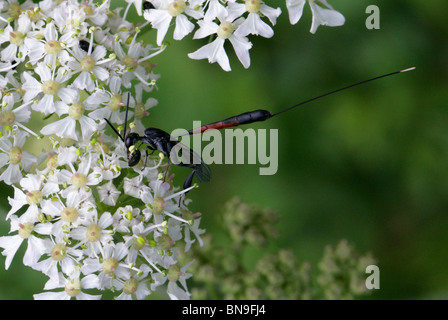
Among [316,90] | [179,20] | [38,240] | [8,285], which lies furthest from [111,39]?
[316,90]

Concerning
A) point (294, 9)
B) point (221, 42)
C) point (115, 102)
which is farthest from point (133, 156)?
point (294, 9)

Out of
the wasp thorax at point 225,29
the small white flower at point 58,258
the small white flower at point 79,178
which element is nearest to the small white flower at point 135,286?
the small white flower at point 58,258

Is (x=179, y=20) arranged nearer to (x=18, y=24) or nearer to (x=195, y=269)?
(x=18, y=24)

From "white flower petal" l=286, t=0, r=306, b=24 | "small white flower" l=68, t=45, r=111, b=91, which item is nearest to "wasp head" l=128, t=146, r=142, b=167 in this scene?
"small white flower" l=68, t=45, r=111, b=91

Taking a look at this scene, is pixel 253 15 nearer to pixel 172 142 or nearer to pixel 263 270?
pixel 172 142

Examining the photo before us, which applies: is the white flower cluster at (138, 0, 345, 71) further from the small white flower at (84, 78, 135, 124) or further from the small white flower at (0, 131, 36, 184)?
the small white flower at (0, 131, 36, 184)

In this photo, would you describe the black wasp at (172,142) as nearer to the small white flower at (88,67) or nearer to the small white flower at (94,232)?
the small white flower at (88,67)
